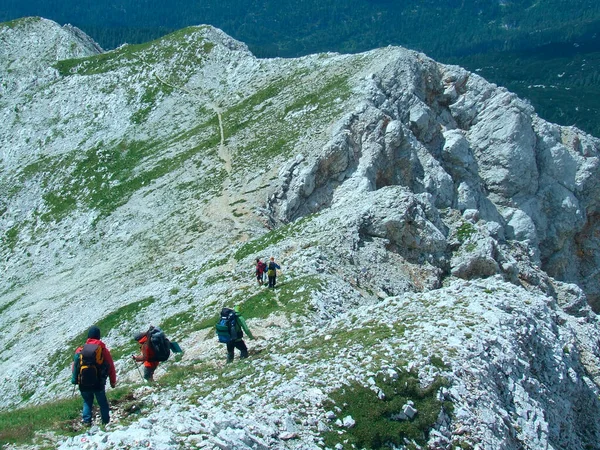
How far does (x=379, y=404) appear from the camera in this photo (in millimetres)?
17281

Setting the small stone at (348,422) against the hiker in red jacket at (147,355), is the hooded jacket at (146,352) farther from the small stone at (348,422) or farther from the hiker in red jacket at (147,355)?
the small stone at (348,422)

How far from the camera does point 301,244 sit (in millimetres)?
35562

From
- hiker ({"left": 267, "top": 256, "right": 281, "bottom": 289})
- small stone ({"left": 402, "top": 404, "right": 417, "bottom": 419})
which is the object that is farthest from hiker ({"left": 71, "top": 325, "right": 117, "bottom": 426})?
hiker ({"left": 267, "top": 256, "right": 281, "bottom": 289})

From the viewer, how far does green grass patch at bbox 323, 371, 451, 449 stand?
16.4 metres

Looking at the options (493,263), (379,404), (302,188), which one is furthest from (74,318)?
(379,404)

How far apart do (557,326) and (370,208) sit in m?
15.7

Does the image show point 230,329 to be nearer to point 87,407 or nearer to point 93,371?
point 87,407

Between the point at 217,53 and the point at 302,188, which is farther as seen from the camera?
the point at 217,53

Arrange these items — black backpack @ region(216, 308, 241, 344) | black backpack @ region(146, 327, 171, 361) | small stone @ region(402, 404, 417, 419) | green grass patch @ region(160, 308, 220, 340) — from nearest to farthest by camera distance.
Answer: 1. small stone @ region(402, 404, 417, 419)
2. black backpack @ region(146, 327, 171, 361)
3. black backpack @ region(216, 308, 241, 344)
4. green grass patch @ region(160, 308, 220, 340)

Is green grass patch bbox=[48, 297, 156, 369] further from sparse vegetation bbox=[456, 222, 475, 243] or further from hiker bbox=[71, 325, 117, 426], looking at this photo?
sparse vegetation bbox=[456, 222, 475, 243]

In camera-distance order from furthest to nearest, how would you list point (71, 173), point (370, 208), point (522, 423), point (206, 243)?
point (71, 173) < point (206, 243) < point (370, 208) < point (522, 423)

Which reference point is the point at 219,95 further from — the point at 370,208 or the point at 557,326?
the point at 557,326

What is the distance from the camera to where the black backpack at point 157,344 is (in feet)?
65.7

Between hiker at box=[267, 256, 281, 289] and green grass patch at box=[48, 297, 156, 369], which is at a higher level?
hiker at box=[267, 256, 281, 289]
